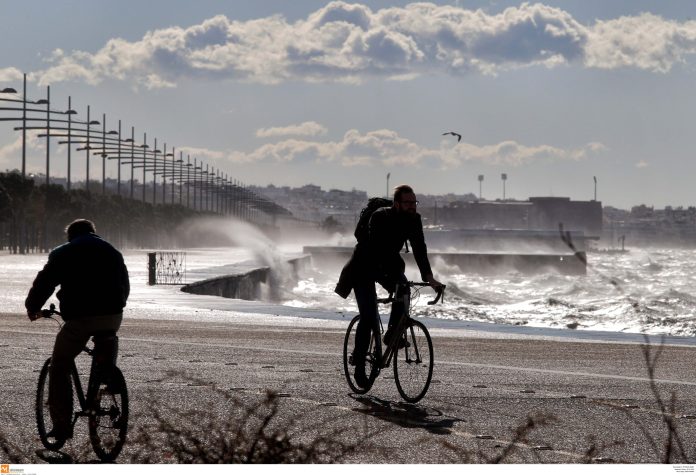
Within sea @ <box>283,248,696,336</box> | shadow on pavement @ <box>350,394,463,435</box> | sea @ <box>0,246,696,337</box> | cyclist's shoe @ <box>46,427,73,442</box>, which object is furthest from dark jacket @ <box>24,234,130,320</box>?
sea @ <box>283,248,696,336</box>

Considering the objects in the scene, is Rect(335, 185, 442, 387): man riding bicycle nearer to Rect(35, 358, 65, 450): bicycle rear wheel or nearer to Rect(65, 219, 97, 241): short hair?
Rect(65, 219, 97, 241): short hair

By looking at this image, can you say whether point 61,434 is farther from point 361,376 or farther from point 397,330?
point 361,376

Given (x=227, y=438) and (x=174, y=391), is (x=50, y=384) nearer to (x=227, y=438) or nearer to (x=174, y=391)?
(x=227, y=438)

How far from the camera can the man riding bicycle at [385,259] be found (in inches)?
484

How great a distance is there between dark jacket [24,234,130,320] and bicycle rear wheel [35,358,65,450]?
46 cm

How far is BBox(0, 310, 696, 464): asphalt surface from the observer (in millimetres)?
9375

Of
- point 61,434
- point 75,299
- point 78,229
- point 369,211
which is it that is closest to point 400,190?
point 369,211

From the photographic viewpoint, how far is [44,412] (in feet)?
30.4

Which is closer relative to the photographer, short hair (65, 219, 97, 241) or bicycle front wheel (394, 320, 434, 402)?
short hair (65, 219, 97, 241)

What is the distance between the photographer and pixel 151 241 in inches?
5979

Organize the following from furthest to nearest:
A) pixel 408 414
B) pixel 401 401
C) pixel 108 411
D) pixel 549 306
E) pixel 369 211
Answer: pixel 549 306, pixel 369 211, pixel 401 401, pixel 408 414, pixel 108 411

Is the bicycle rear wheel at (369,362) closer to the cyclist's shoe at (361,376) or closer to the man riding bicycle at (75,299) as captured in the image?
the cyclist's shoe at (361,376)

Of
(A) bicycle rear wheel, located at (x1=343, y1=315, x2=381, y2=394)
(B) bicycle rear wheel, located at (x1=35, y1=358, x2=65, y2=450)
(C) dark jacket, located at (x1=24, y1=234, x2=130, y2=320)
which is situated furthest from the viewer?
(A) bicycle rear wheel, located at (x1=343, y1=315, x2=381, y2=394)

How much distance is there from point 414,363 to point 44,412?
4057mm
